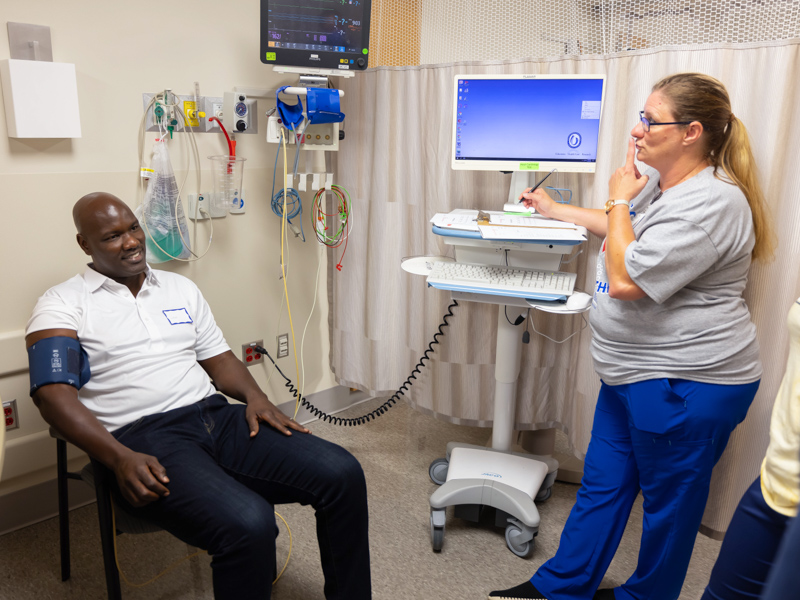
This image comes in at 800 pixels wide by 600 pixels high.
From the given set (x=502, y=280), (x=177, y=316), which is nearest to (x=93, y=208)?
(x=177, y=316)

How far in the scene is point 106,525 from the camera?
154 cm

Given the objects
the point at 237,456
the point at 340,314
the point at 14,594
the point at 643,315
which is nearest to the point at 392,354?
the point at 340,314

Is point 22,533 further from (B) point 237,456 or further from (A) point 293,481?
(A) point 293,481

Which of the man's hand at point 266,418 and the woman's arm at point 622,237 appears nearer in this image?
the woman's arm at point 622,237

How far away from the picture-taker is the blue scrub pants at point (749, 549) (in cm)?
114

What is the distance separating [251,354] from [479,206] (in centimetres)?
115

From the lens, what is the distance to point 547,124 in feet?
6.78

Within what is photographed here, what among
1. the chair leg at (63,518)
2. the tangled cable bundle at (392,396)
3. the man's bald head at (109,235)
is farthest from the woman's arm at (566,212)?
the chair leg at (63,518)

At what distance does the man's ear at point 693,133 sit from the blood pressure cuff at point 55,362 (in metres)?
1.62

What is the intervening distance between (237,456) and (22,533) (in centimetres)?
99

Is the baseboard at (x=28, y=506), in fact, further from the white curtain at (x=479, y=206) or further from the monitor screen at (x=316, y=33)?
the monitor screen at (x=316, y=33)

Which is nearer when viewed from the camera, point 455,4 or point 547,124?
point 547,124

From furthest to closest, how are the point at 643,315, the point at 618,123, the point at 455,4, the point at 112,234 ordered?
the point at 455,4 < the point at 618,123 < the point at 112,234 < the point at 643,315

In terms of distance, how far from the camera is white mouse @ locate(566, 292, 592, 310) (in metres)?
1.88
